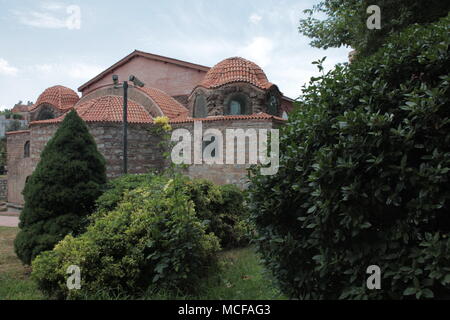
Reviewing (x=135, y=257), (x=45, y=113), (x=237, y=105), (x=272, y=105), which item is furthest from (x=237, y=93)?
(x=45, y=113)

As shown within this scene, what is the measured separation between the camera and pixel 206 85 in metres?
17.0

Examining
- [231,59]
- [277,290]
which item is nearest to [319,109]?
[277,290]

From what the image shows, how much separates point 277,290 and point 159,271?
140cm

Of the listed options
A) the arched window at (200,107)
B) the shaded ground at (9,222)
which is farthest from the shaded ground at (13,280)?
the arched window at (200,107)

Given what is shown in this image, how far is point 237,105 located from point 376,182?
14.3 meters

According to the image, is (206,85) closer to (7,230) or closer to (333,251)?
(7,230)

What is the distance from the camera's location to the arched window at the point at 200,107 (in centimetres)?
1702

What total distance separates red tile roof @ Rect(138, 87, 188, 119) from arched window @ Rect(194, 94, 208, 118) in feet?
5.58

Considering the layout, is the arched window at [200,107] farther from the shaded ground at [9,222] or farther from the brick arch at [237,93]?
the shaded ground at [9,222]

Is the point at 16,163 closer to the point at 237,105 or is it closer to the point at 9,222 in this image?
the point at 9,222

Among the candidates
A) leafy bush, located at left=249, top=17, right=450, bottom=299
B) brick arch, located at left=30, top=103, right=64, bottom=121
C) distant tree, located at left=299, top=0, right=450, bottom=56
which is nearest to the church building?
brick arch, located at left=30, top=103, right=64, bottom=121

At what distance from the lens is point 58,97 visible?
2311 centimetres

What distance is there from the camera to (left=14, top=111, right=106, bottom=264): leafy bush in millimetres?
6461

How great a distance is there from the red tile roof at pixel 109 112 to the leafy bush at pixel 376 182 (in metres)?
14.1
